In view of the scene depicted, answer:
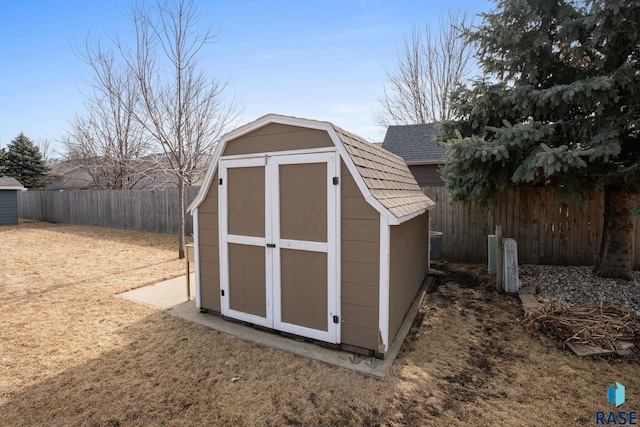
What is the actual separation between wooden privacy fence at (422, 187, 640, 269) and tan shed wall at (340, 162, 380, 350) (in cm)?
469

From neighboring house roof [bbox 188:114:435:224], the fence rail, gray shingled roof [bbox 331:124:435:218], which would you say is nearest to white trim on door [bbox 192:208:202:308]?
neighboring house roof [bbox 188:114:435:224]

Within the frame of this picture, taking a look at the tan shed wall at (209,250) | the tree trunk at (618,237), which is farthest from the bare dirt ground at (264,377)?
the tree trunk at (618,237)

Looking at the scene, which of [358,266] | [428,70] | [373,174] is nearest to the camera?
[358,266]

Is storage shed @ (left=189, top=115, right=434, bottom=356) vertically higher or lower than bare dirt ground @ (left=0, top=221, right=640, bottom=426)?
higher

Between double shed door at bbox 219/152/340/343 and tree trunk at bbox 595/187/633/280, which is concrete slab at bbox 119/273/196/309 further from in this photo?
tree trunk at bbox 595/187/633/280

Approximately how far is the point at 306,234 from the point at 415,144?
917cm

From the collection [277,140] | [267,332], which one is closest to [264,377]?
[267,332]

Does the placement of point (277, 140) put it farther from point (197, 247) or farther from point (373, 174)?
point (197, 247)

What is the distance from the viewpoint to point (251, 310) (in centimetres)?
377

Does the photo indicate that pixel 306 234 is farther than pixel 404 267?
No

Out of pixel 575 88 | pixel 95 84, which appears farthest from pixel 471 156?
pixel 95 84

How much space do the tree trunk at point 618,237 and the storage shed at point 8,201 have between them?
21716mm

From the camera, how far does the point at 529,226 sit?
6520 mm

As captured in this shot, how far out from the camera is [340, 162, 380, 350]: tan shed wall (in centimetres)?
304
